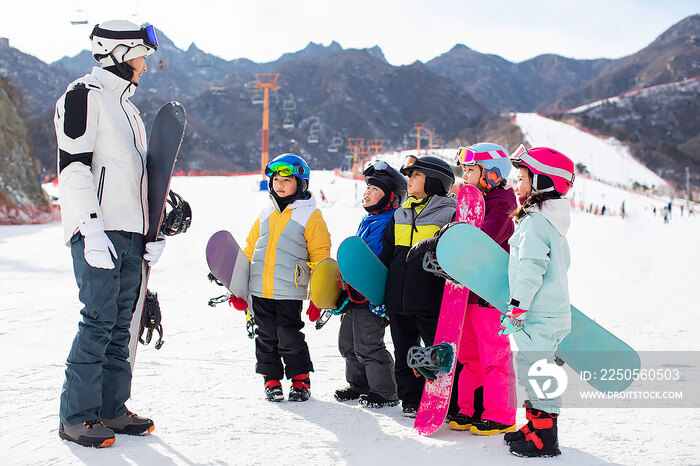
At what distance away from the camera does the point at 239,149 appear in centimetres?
12181

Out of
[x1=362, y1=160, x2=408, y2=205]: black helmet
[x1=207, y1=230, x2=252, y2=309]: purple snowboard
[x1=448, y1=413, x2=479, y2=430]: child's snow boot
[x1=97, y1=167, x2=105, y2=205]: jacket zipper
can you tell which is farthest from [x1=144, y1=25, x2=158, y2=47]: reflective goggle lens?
[x1=448, y1=413, x2=479, y2=430]: child's snow boot

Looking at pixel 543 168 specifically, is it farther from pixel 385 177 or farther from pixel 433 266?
pixel 385 177

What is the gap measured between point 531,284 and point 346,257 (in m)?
1.03

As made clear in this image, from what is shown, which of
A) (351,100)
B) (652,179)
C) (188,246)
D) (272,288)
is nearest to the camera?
(272,288)

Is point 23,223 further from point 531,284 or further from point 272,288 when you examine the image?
point 531,284

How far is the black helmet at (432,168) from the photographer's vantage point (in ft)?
10.7

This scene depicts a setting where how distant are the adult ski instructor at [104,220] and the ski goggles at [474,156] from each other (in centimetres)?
159

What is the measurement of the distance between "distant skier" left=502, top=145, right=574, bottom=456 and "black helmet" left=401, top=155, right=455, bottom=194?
2.28 feet

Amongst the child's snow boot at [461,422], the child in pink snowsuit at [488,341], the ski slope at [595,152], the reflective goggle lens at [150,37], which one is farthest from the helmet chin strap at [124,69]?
the ski slope at [595,152]

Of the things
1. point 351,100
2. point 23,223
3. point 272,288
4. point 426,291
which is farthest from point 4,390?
point 351,100

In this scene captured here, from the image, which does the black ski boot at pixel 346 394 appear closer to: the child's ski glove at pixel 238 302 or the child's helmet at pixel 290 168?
the child's ski glove at pixel 238 302

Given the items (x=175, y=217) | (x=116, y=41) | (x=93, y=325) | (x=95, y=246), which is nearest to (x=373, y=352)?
(x=175, y=217)

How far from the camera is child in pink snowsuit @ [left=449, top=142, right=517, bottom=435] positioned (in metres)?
2.93

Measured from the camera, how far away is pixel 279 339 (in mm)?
3432
